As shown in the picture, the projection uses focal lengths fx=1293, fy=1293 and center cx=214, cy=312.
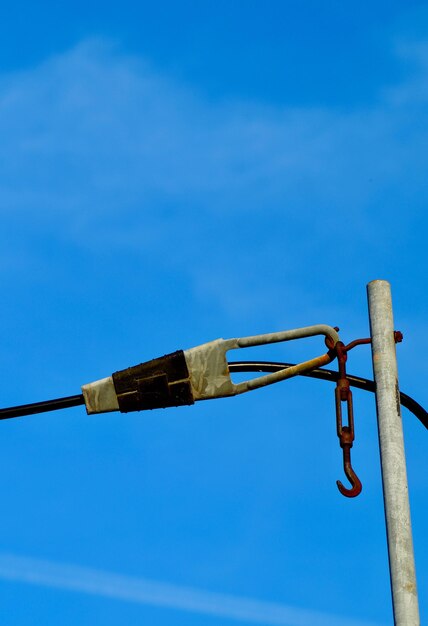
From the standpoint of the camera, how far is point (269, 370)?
755cm

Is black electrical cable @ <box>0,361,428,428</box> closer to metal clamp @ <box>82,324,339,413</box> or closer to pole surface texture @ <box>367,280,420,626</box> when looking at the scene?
metal clamp @ <box>82,324,339,413</box>

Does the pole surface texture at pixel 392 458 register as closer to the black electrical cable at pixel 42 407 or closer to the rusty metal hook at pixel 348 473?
the rusty metal hook at pixel 348 473

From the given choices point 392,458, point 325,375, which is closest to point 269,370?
point 325,375

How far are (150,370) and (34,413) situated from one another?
75 centimetres

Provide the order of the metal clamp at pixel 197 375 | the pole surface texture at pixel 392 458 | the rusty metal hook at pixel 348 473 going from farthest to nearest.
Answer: the metal clamp at pixel 197 375 < the rusty metal hook at pixel 348 473 < the pole surface texture at pixel 392 458

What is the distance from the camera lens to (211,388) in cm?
739

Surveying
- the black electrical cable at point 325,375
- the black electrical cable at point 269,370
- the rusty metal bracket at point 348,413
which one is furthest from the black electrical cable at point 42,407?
the rusty metal bracket at point 348,413

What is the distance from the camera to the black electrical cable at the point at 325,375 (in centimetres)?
750

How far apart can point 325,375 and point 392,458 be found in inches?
37.8

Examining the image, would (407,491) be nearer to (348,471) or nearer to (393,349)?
(348,471)

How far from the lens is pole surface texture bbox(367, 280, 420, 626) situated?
6.34 metres

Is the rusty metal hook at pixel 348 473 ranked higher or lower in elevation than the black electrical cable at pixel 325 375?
lower

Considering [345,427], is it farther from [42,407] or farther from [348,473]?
[42,407]

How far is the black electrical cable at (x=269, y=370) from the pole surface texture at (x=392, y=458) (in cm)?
47
